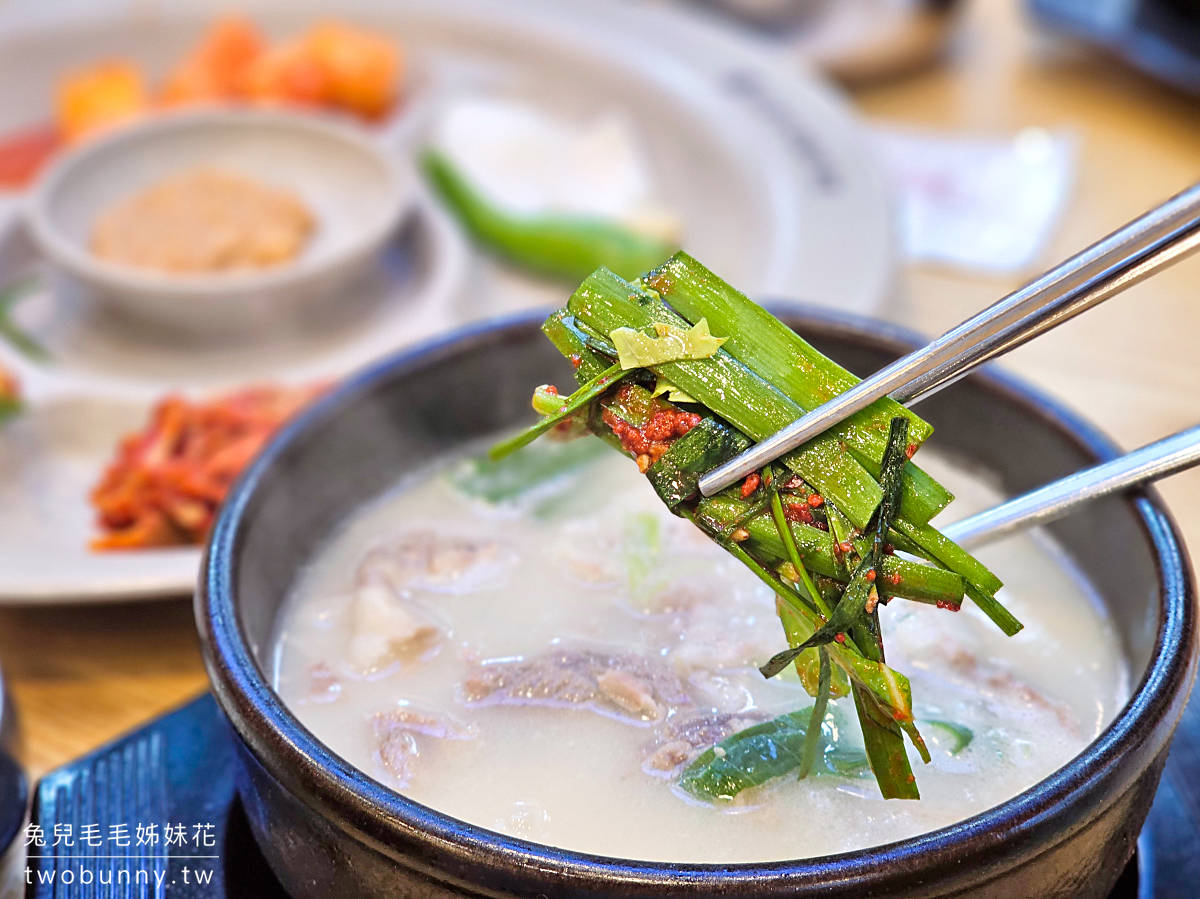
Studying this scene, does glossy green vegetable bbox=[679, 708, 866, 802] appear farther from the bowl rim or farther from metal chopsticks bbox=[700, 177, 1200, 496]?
the bowl rim

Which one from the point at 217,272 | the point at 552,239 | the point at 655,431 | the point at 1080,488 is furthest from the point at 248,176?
the point at 1080,488

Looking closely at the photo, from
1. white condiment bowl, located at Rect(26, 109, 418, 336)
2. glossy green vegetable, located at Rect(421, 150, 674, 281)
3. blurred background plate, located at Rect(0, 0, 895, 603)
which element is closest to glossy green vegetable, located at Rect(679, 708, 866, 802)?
blurred background plate, located at Rect(0, 0, 895, 603)

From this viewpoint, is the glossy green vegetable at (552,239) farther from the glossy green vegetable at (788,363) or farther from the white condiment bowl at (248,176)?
the glossy green vegetable at (788,363)

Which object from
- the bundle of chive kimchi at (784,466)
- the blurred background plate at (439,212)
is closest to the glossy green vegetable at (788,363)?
the bundle of chive kimchi at (784,466)

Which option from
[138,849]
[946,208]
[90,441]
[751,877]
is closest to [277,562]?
[138,849]

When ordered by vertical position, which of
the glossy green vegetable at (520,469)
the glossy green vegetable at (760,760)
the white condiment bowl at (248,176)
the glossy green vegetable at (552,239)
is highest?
the glossy green vegetable at (760,760)

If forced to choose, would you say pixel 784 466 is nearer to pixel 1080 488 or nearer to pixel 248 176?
pixel 1080 488
